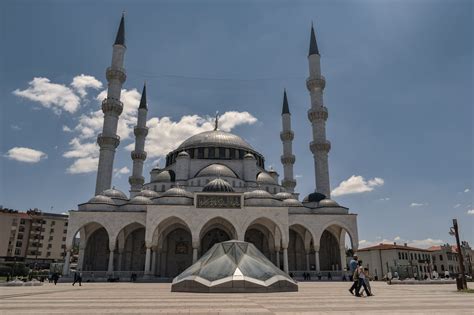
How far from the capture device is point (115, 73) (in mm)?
36312

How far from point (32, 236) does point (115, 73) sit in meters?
34.5

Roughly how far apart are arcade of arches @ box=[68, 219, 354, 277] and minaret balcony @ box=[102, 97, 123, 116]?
38.8 ft

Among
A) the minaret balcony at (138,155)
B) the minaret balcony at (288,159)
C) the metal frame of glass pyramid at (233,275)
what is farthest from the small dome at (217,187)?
the metal frame of glass pyramid at (233,275)

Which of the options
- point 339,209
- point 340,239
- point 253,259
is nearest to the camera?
point 253,259

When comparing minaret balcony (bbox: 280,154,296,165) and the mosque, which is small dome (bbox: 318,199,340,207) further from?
minaret balcony (bbox: 280,154,296,165)

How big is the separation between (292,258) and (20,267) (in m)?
31.8

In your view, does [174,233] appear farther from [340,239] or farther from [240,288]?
[240,288]

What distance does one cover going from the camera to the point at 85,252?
110 feet

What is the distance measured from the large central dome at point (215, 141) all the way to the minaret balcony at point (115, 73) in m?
11.9

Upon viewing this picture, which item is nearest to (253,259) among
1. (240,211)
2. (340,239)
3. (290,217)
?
(240,211)

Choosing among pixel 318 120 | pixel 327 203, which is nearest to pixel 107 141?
pixel 318 120

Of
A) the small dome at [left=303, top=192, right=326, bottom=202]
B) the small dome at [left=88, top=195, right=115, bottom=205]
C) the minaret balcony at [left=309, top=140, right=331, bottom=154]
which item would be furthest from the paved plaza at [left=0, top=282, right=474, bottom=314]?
the minaret balcony at [left=309, top=140, right=331, bottom=154]

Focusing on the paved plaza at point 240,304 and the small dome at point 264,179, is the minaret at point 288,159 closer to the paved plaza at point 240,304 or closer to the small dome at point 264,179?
the small dome at point 264,179

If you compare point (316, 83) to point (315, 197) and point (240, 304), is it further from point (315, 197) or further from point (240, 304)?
point (240, 304)
